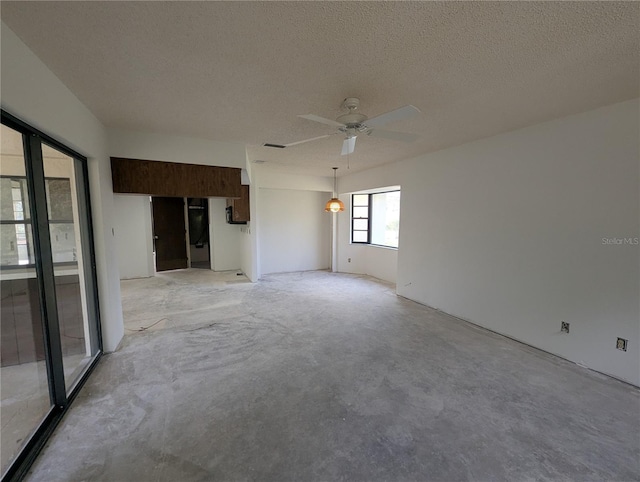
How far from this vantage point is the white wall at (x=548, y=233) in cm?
255

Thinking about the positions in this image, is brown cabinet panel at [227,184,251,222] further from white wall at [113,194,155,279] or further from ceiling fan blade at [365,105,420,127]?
ceiling fan blade at [365,105,420,127]

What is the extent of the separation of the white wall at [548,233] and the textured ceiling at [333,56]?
445 mm

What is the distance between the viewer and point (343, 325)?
3830 millimetres

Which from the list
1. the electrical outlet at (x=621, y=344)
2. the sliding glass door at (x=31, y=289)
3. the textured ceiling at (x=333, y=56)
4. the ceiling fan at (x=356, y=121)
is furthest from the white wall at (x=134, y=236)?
the electrical outlet at (x=621, y=344)

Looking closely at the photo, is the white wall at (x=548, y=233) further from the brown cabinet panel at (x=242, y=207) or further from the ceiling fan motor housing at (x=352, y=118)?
the brown cabinet panel at (x=242, y=207)

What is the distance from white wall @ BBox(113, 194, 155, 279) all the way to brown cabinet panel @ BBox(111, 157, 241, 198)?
140 inches

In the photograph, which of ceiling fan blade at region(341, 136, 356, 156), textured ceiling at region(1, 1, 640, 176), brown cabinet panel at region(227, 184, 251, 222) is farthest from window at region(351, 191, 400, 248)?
ceiling fan blade at region(341, 136, 356, 156)

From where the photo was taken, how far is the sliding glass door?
1.79 m

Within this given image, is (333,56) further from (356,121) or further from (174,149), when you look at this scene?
(174,149)

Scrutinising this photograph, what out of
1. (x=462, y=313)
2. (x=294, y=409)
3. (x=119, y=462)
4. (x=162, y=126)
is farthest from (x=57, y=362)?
(x=462, y=313)

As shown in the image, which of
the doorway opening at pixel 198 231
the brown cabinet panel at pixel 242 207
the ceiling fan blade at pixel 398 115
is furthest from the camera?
the doorway opening at pixel 198 231

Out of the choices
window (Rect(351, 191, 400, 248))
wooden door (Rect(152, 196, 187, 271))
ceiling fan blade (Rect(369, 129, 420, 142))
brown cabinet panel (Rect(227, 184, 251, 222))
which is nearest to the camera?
ceiling fan blade (Rect(369, 129, 420, 142))

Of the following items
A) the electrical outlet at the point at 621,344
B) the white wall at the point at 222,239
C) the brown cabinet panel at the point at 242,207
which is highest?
the brown cabinet panel at the point at 242,207

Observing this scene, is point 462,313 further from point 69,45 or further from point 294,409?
point 69,45
